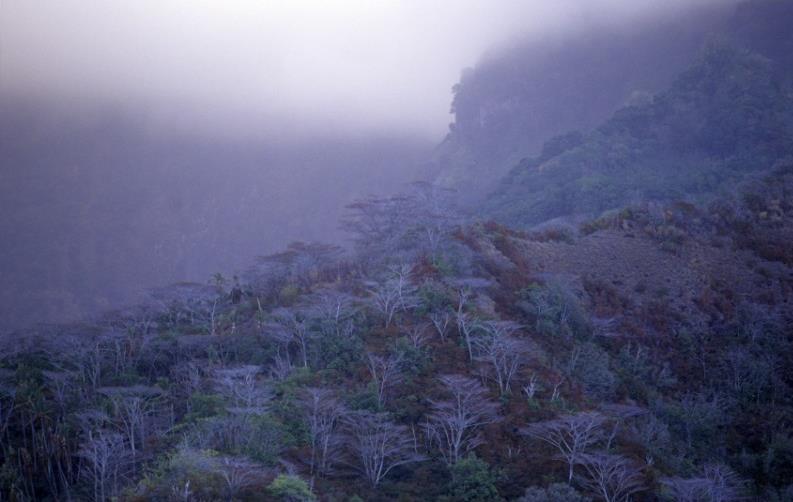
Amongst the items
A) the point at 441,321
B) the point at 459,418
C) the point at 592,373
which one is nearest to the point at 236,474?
the point at 459,418

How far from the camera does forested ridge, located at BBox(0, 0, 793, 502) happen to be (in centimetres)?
2881

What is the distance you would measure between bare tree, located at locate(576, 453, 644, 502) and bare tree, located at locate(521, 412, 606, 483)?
1.90 ft

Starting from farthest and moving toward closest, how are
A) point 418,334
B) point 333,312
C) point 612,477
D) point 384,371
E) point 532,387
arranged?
point 333,312 < point 418,334 < point 384,371 < point 532,387 < point 612,477

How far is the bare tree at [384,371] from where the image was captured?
35.0m

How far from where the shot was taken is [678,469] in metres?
31.5

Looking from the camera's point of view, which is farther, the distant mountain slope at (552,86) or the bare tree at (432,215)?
the distant mountain slope at (552,86)

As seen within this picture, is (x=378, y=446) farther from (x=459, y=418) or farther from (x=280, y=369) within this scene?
(x=280, y=369)

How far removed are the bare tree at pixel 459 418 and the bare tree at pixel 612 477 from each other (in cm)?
488

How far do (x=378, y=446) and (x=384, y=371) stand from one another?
6658 millimetres

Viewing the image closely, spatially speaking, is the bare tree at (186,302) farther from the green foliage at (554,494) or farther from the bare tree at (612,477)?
the bare tree at (612,477)

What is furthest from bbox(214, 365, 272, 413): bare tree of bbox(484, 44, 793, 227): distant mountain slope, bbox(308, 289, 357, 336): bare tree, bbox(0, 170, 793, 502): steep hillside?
bbox(484, 44, 793, 227): distant mountain slope

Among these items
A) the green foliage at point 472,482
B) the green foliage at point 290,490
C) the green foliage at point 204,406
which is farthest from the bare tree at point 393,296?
the green foliage at point 290,490

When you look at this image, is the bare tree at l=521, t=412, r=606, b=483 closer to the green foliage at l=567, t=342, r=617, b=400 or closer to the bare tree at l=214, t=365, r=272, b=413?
the green foliage at l=567, t=342, r=617, b=400

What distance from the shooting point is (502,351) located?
119 feet
